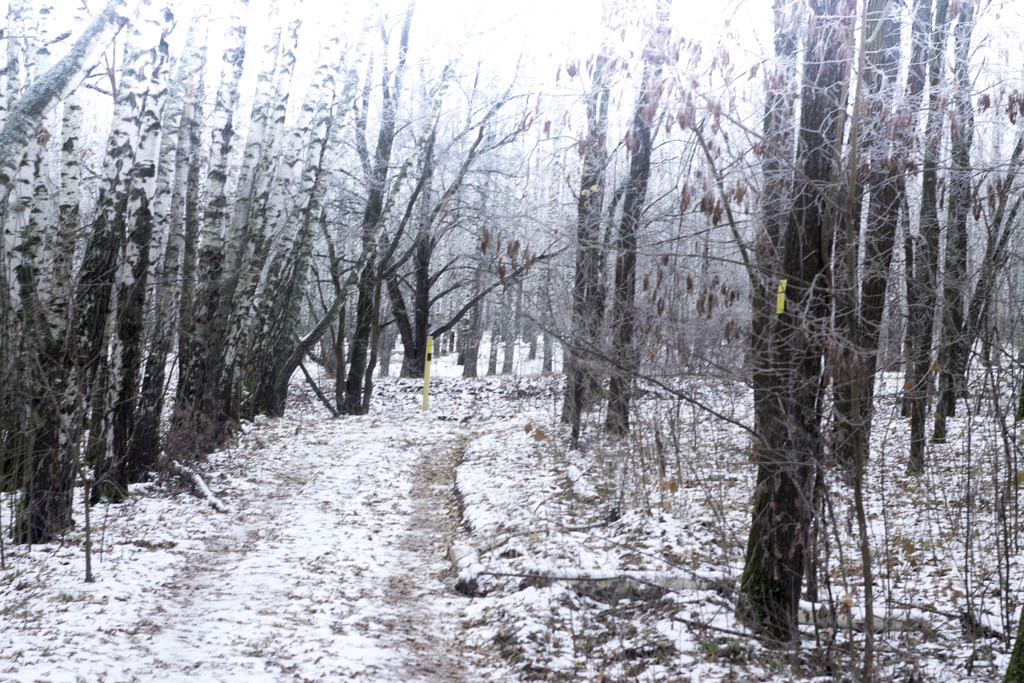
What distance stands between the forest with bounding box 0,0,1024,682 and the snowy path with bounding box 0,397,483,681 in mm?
36

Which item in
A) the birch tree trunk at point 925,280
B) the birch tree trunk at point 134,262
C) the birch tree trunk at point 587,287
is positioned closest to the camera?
the birch tree trunk at point 925,280

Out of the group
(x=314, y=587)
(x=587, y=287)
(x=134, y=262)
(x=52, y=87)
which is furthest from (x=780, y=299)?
(x=134, y=262)

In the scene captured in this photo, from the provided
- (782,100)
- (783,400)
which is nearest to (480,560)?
(783,400)

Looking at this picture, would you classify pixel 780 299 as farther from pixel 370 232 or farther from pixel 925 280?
pixel 370 232

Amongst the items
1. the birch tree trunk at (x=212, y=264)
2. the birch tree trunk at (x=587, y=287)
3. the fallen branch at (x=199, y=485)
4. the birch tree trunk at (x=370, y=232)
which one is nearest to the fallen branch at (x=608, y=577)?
the birch tree trunk at (x=587, y=287)

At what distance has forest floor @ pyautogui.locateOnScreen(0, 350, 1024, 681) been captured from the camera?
4.47 metres

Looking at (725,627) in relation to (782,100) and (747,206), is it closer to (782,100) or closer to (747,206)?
(747,206)

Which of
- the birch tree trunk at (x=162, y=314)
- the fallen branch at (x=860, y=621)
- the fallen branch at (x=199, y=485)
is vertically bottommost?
the fallen branch at (x=199, y=485)

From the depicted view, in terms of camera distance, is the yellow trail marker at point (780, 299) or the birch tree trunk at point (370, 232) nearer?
the yellow trail marker at point (780, 299)

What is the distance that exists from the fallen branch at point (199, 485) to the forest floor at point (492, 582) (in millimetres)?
104

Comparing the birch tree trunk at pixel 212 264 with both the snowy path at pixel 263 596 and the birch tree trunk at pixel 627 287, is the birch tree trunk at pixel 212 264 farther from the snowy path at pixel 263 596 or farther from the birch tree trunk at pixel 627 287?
the birch tree trunk at pixel 627 287

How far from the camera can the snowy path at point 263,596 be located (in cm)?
452

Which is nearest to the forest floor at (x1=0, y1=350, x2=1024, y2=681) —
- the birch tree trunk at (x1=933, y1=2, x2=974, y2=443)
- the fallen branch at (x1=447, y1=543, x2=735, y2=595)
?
the fallen branch at (x1=447, y1=543, x2=735, y2=595)

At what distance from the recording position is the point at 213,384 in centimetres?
1134
